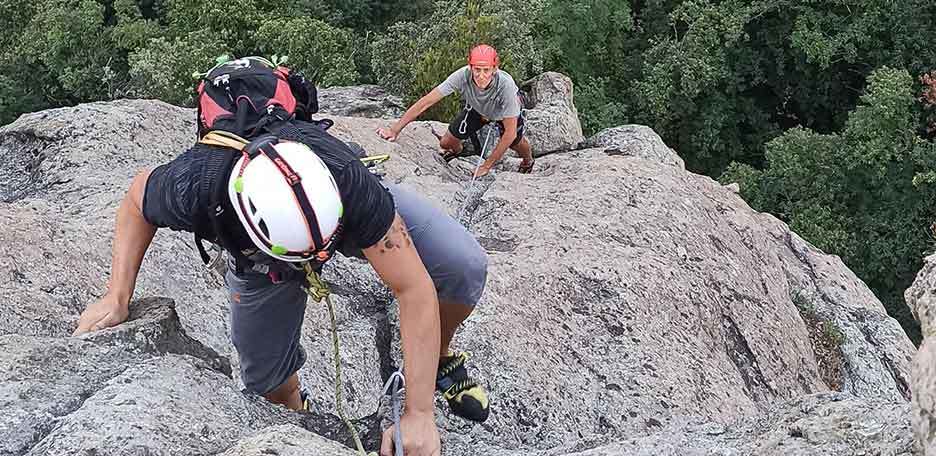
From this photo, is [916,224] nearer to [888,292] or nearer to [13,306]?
[888,292]

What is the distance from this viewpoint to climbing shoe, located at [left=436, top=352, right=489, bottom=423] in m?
4.32

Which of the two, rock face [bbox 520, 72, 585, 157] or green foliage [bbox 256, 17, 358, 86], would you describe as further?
green foliage [bbox 256, 17, 358, 86]

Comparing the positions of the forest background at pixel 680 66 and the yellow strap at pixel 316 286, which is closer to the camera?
the yellow strap at pixel 316 286

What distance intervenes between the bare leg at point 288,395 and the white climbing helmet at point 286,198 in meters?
1.29

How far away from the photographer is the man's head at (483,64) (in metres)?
8.38

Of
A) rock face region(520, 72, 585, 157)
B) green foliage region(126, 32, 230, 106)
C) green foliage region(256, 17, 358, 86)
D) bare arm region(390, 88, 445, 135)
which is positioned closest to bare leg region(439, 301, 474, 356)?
bare arm region(390, 88, 445, 135)

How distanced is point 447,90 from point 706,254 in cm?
271

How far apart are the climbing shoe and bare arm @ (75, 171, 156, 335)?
1.36 metres

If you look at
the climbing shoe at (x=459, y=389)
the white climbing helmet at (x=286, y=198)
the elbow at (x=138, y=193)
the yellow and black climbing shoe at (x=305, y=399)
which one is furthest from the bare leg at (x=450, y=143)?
the white climbing helmet at (x=286, y=198)

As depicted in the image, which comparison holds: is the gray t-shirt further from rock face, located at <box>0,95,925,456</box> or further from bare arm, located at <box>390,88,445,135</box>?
rock face, located at <box>0,95,925,456</box>

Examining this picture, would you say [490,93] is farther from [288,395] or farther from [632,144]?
[288,395]

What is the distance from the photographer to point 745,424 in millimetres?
3652

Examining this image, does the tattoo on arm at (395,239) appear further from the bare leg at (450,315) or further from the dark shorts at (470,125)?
the dark shorts at (470,125)

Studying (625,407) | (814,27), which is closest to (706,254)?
(625,407)
